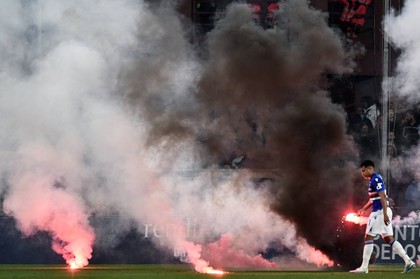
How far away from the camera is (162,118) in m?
22.7

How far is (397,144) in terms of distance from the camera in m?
25.7

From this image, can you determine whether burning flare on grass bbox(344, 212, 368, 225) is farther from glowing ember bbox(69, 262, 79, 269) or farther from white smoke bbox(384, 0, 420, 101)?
glowing ember bbox(69, 262, 79, 269)

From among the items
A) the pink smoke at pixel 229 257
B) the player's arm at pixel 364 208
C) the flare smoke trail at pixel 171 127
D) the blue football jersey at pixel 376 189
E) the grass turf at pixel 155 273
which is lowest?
the grass turf at pixel 155 273

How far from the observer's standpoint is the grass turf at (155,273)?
19.1 meters

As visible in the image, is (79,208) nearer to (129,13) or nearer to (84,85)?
(84,85)

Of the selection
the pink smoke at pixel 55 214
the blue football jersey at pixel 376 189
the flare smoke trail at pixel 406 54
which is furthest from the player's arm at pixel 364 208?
the pink smoke at pixel 55 214

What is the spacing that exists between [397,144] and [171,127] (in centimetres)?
596

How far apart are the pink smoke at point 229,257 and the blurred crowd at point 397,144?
388 centimetres

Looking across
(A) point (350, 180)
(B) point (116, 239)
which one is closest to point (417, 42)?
(A) point (350, 180)

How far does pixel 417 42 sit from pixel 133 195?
7.04m

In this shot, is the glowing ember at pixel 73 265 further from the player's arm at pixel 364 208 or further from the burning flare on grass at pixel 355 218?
the player's arm at pixel 364 208

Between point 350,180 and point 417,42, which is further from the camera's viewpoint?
point 417,42

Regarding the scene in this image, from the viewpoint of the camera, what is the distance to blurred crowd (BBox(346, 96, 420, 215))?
25.2m

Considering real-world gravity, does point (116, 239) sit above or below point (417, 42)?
below
